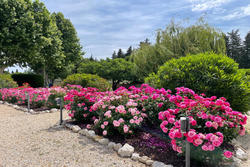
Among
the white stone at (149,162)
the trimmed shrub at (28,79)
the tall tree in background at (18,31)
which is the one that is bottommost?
the white stone at (149,162)

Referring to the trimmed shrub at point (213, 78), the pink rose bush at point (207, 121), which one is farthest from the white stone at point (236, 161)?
the trimmed shrub at point (213, 78)

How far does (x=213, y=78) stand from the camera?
4180 mm

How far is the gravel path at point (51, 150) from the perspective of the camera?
9.13 feet

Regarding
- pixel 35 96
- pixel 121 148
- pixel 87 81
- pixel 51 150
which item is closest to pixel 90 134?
pixel 51 150

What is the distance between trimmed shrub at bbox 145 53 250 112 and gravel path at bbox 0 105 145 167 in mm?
2538

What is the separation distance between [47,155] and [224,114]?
3.05 m

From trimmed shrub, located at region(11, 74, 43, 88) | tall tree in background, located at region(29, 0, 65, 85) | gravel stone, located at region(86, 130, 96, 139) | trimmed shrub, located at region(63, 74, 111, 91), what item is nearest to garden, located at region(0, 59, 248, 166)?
gravel stone, located at region(86, 130, 96, 139)

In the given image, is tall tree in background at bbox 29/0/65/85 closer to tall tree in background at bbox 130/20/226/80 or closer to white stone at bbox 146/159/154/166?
tall tree in background at bbox 130/20/226/80

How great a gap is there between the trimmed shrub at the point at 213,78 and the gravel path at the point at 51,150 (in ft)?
8.33

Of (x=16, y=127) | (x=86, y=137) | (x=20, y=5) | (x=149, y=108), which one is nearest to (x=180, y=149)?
(x=149, y=108)

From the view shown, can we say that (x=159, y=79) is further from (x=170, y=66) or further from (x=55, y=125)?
(x=55, y=125)

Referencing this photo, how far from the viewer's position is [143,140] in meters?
3.54

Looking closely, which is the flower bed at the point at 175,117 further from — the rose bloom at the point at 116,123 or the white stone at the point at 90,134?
the white stone at the point at 90,134

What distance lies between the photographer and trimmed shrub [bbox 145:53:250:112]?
4.16 meters
